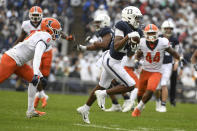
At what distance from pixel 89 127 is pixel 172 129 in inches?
51.3

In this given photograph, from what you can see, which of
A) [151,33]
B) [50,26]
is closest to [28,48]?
[50,26]

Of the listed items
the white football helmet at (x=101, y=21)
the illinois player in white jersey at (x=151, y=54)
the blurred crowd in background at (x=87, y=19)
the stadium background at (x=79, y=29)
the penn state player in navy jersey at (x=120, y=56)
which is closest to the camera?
the penn state player in navy jersey at (x=120, y=56)

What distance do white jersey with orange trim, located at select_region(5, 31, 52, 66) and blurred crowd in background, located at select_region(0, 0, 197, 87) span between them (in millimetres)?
9273

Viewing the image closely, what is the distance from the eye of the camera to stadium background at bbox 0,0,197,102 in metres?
18.8

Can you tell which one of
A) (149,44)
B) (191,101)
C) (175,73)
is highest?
(149,44)

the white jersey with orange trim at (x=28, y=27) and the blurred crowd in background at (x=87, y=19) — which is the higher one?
the white jersey with orange trim at (x=28, y=27)

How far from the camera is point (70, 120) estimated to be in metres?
8.48

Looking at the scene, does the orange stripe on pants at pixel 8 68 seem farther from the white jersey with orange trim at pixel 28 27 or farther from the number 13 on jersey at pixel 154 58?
the white jersey with orange trim at pixel 28 27

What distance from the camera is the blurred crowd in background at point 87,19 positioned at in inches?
765

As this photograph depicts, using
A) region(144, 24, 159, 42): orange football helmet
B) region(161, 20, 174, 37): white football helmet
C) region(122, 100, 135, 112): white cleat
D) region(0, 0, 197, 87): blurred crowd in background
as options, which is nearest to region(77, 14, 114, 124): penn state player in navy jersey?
region(144, 24, 159, 42): orange football helmet

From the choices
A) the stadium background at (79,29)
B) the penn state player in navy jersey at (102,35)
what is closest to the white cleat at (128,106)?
the penn state player in navy jersey at (102,35)

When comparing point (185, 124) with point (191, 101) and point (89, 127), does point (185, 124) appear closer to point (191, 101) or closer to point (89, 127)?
point (89, 127)

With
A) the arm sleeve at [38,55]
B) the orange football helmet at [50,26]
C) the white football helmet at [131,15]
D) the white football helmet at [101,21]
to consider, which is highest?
the white football helmet at [131,15]

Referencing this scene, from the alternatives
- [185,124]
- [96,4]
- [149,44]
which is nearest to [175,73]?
[149,44]
